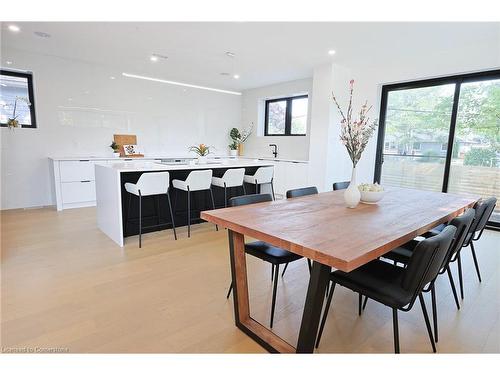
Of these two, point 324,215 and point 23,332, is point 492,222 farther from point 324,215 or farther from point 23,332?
point 23,332

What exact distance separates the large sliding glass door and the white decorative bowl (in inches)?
127

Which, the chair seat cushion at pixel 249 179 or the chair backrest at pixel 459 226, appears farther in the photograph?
the chair seat cushion at pixel 249 179

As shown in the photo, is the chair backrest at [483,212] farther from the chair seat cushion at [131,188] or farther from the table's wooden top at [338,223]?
the chair seat cushion at [131,188]

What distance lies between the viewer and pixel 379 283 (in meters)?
1.64

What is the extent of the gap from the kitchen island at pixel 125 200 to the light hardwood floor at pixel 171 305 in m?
0.33

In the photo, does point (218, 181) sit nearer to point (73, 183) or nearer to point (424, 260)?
point (73, 183)

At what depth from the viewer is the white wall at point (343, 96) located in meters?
4.74

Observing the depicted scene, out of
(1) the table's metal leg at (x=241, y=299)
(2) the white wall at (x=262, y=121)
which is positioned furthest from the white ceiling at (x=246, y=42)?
(1) the table's metal leg at (x=241, y=299)

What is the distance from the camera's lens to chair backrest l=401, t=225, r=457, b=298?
55.0 inches

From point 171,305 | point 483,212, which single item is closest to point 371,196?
point 483,212

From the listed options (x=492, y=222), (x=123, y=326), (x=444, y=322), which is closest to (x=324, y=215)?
(x=444, y=322)

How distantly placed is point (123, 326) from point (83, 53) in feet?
15.3

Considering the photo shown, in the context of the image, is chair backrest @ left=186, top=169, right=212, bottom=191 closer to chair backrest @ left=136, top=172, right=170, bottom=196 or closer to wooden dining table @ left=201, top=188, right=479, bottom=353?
chair backrest @ left=136, top=172, right=170, bottom=196

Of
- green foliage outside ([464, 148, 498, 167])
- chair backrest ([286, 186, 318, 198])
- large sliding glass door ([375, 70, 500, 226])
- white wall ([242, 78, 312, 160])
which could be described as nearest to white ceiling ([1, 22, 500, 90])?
large sliding glass door ([375, 70, 500, 226])
